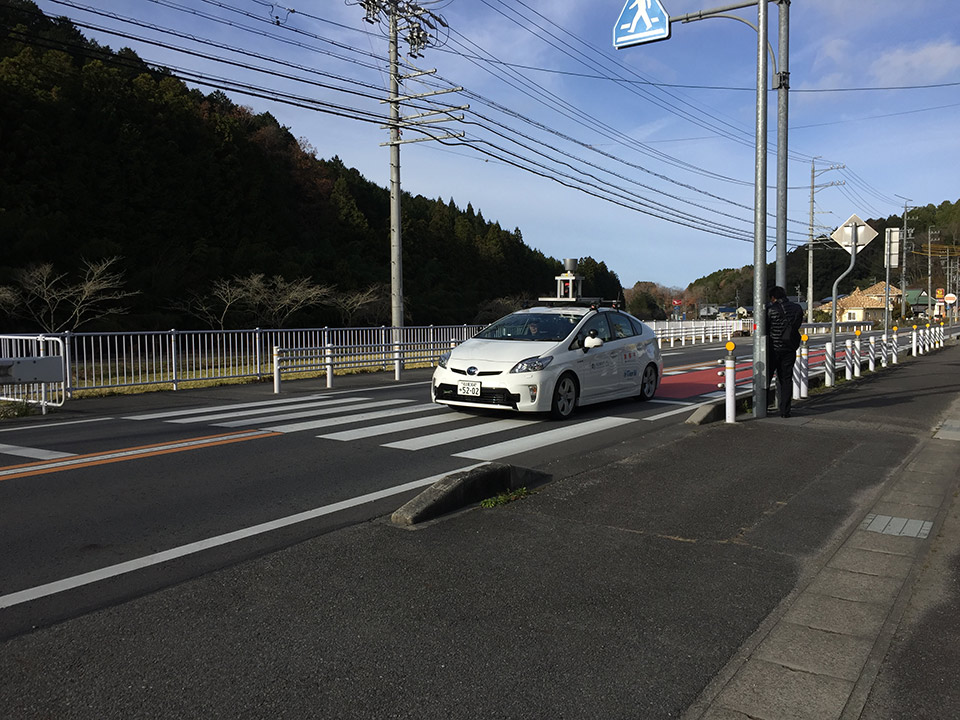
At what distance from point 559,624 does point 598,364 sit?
7.88 m

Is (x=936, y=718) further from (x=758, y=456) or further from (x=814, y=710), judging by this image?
(x=758, y=456)

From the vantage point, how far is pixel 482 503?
590 cm

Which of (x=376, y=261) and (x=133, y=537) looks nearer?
(x=133, y=537)

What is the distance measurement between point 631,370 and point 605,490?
6.23 meters

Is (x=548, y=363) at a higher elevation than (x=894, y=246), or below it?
below

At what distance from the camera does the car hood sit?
10.4m

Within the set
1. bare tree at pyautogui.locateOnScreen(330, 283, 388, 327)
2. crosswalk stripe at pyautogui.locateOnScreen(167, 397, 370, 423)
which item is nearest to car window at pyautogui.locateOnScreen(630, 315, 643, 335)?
crosswalk stripe at pyautogui.locateOnScreen(167, 397, 370, 423)

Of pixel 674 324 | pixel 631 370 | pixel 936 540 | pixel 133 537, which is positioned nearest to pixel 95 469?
pixel 133 537

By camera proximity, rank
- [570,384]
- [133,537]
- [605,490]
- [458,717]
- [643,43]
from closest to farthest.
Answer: [458,717], [133,537], [605,490], [570,384], [643,43]

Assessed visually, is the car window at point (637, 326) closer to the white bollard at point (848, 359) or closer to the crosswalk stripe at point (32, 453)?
the white bollard at point (848, 359)

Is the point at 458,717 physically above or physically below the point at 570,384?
below

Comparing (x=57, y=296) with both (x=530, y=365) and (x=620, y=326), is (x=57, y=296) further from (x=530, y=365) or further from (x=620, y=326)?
(x=530, y=365)

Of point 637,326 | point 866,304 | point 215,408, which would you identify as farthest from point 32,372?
A: point 866,304

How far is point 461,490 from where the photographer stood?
5.80 metres
